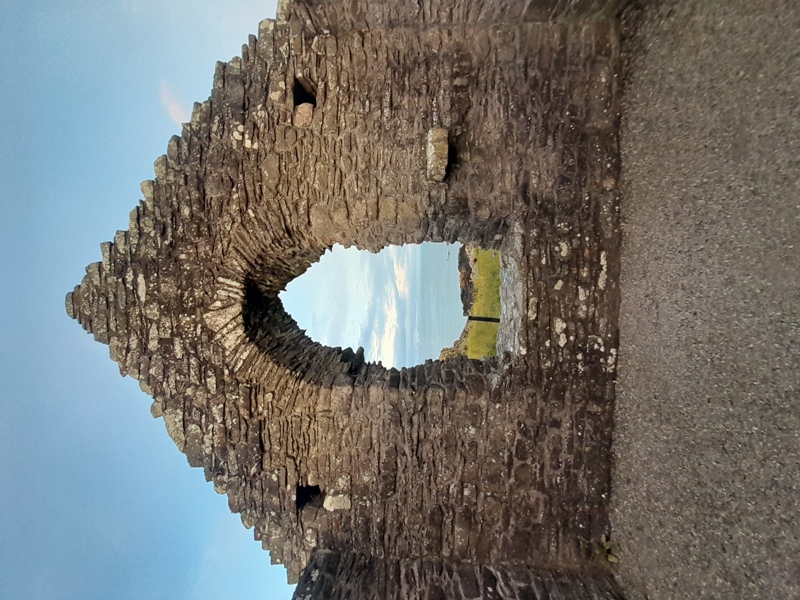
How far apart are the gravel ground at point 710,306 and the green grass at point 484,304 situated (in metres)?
3.27

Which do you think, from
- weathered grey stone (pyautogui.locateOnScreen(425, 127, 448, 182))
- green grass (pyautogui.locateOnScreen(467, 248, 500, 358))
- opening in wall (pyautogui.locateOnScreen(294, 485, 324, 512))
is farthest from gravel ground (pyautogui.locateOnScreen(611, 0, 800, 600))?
green grass (pyautogui.locateOnScreen(467, 248, 500, 358))

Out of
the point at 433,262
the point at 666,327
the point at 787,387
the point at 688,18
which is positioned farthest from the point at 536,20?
the point at 433,262

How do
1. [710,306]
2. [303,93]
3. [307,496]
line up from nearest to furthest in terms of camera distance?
1. [710,306]
2. [303,93]
3. [307,496]

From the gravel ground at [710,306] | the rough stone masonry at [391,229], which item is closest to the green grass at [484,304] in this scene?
the rough stone masonry at [391,229]

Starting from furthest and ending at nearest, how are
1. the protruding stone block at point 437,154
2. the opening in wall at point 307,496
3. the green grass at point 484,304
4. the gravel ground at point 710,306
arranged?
the green grass at point 484,304 → the opening in wall at point 307,496 → the protruding stone block at point 437,154 → the gravel ground at point 710,306

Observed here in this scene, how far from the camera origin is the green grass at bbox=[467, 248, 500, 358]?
7.04 meters

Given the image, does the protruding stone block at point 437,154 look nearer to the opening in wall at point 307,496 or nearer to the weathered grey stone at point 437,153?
the weathered grey stone at point 437,153

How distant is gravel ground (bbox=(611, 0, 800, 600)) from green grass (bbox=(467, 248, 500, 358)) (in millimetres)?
3269

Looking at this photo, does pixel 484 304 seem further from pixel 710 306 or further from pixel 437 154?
pixel 710 306

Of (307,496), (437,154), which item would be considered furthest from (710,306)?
(307,496)

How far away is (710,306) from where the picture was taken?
295cm

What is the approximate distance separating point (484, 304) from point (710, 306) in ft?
14.4

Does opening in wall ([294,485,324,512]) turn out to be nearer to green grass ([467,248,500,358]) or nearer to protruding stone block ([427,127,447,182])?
protruding stone block ([427,127,447,182])

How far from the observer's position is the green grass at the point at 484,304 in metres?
7.04
